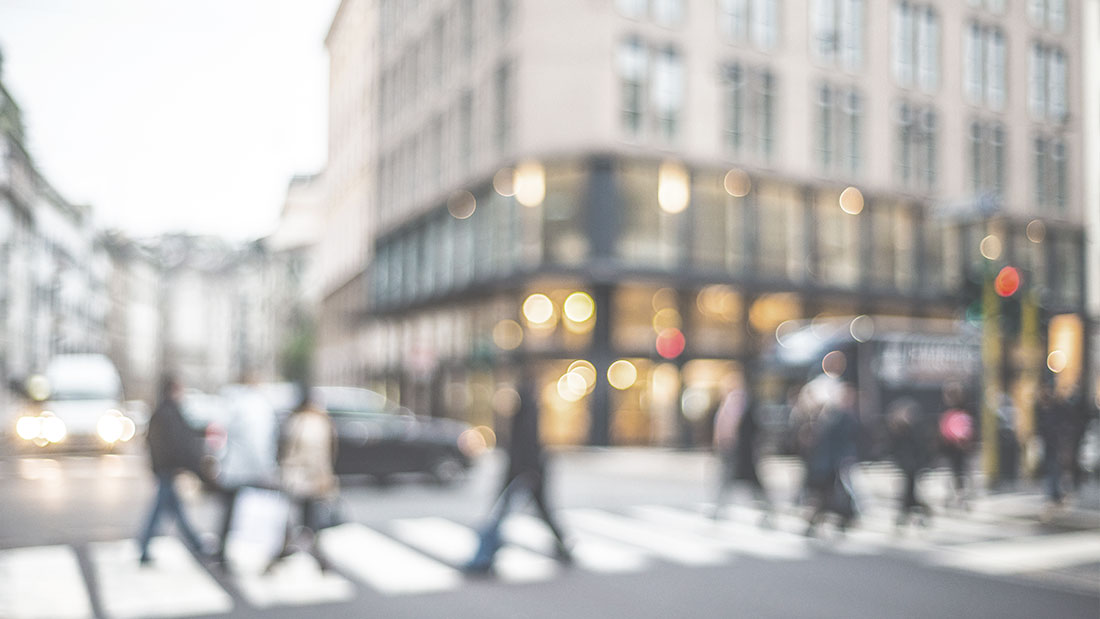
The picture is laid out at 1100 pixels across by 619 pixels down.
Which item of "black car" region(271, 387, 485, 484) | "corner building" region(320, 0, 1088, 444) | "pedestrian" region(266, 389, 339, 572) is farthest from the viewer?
"corner building" region(320, 0, 1088, 444)

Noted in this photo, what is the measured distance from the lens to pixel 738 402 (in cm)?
1371

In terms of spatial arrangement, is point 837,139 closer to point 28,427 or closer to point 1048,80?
point 1048,80

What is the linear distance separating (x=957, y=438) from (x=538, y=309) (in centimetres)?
1860

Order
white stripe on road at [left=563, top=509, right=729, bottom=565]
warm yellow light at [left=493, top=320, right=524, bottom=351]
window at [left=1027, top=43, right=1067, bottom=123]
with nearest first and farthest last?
window at [left=1027, top=43, right=1067, bottom=123] → white stripe on road at [left=563, top=509, right=729, bottom=565] → warm yellow light at [left=493, top=320, right=524, bottom=351]

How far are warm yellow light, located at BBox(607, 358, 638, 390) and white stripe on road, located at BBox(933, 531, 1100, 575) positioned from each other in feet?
64.4

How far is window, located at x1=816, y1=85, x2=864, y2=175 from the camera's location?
1725 cm

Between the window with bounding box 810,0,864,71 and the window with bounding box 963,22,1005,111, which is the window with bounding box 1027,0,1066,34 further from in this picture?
the window with bounding box 810,0,864,71

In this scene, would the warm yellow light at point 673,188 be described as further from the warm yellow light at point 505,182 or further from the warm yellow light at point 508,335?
the warm yellow light at point 508,335

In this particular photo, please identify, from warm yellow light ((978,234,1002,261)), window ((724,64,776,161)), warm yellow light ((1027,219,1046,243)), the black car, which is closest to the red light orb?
window ((724,64,776,161))

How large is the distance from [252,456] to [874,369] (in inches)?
726

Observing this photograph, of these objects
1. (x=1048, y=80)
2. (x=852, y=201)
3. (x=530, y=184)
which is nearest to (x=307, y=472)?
(x=1048, y=80)

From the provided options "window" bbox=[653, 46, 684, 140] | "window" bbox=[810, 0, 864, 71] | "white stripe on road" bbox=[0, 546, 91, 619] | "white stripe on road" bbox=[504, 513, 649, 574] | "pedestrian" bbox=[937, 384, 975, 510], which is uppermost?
"window" bbox=[653, 46, 684, 140]

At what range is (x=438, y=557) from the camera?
384 inches

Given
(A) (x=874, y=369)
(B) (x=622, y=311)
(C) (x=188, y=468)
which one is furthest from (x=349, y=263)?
(C) (x=188, y=468)
